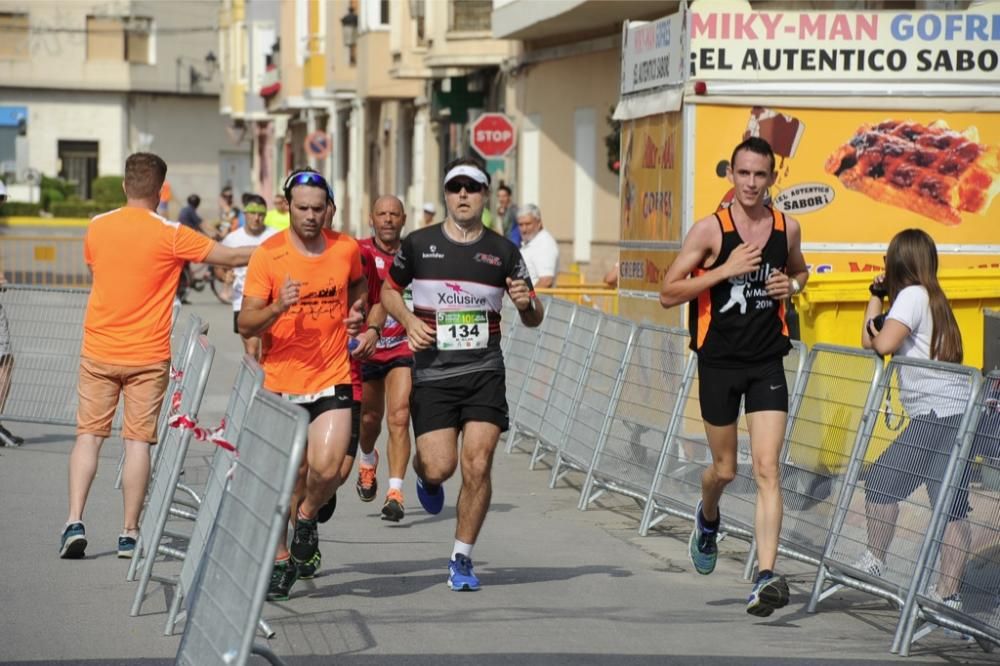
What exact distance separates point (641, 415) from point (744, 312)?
11.2 ft

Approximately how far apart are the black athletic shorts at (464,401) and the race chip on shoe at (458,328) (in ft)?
0.51

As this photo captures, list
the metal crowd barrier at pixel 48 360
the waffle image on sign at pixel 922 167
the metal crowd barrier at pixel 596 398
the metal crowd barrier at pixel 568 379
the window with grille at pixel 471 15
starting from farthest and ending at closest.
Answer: the window with grille at pixel 471 15 < the metal crowd barrier at pixel 48 360 < the waffle image on sign at pixel 922 167 < the metal crowd barrier at pixel 568 379 < the metal crowd barrier at pixel 596 398

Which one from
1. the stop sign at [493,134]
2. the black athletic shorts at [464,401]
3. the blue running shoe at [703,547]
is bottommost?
the blue running shoe at [703,547]

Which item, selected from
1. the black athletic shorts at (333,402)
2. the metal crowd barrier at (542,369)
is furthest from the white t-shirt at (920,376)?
the metal crowd barrier at (542,369)

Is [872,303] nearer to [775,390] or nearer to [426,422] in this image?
[775,390]

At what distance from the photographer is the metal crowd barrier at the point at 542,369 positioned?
46.4 feet

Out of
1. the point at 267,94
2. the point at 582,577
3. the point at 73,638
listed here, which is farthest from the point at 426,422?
the point at 267,94

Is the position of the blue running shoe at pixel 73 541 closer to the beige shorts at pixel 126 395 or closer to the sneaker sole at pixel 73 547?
the sneaker sole at pixel 73 547

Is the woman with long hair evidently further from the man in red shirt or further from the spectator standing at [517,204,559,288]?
the spectator standing at [517,204,559,288]

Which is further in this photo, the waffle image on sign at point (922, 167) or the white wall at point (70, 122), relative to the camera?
the white wall at point (70, 122)

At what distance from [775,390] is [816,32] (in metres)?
5.75

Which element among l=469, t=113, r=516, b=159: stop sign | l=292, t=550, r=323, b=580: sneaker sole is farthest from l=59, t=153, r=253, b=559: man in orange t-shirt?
l=469, t=113, r=516, b=159: stop sign

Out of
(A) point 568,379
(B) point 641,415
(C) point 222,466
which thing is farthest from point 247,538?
(A) point 568,379

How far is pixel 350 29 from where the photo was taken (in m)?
45.9
